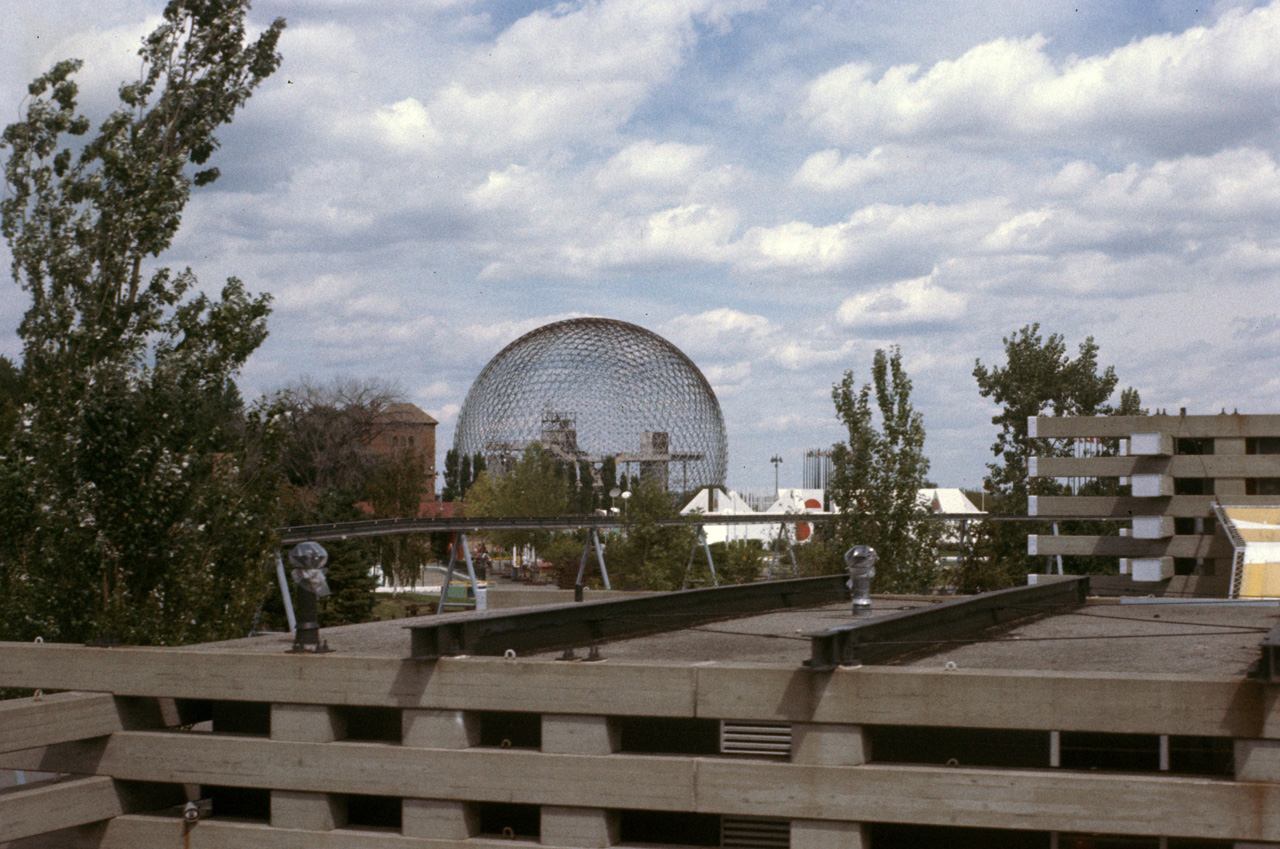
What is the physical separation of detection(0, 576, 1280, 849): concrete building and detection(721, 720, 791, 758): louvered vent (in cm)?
2

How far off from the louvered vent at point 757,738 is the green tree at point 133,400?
1175cm

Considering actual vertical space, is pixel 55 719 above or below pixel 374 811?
above

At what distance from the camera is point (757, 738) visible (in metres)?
11.4

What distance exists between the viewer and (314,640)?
1356 cm

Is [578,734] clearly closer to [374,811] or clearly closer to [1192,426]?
[374,811]

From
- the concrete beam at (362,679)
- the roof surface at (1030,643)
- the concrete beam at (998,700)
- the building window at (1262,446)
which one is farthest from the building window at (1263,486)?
the concrete beam at (362,679)

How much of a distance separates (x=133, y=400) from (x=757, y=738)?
1343 centimetres

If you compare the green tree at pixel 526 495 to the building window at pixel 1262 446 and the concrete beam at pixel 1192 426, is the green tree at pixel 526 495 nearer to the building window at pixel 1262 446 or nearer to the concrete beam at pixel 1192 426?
the concrete beam at pixel 1192 426

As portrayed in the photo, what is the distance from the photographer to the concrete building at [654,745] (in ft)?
33.7

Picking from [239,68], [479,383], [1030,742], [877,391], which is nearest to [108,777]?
[1030,742]

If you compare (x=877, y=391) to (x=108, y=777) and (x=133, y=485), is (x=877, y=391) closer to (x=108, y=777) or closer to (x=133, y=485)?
(x=133, y=485)

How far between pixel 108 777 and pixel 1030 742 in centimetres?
961

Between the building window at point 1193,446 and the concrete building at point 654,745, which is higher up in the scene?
the building window at point 1193,446

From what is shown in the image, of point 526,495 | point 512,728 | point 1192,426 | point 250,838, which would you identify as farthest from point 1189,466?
point 526,495
